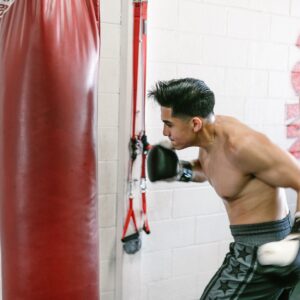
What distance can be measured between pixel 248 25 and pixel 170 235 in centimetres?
138

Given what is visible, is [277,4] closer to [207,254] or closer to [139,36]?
[139,36]

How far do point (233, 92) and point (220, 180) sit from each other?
0.89 m

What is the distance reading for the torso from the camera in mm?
1688

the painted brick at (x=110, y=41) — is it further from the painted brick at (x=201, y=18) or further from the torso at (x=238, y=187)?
the torso at (x=238, y=187)

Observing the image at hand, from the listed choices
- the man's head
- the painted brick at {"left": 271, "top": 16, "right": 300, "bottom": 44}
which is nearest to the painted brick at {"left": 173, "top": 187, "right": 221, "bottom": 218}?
the man's head

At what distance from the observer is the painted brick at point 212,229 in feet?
8.25

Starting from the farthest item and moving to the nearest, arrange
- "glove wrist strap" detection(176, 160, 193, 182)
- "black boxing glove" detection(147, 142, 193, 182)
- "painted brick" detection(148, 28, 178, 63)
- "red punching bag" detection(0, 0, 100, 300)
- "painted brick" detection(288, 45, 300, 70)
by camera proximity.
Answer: "painted brick" detection(288, 45, 300, 70) → "painted brick" detection(148, 28, 178, 63) → "glove wrist strap" detection(176, 160, 193, 182) → "black boxing glove" detection(147, 142, 193, 182) → "red punching bag" detection(0, 0, 100, 300)

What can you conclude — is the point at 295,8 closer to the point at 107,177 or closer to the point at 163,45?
the point at 163,45

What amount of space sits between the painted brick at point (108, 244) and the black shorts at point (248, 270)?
0.67 meters

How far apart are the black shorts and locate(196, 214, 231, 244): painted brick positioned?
722 mm

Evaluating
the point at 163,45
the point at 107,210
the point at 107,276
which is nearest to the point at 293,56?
the point at 163,45

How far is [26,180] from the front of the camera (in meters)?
1.28

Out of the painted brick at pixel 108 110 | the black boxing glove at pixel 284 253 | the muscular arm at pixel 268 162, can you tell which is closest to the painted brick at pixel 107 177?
the painted brick at pixel 108 110

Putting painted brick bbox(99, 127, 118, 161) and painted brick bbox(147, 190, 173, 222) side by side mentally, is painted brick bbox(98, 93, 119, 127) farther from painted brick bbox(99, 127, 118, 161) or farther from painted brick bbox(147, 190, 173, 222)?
painted brick bbox(147, 190, 173, 222)
